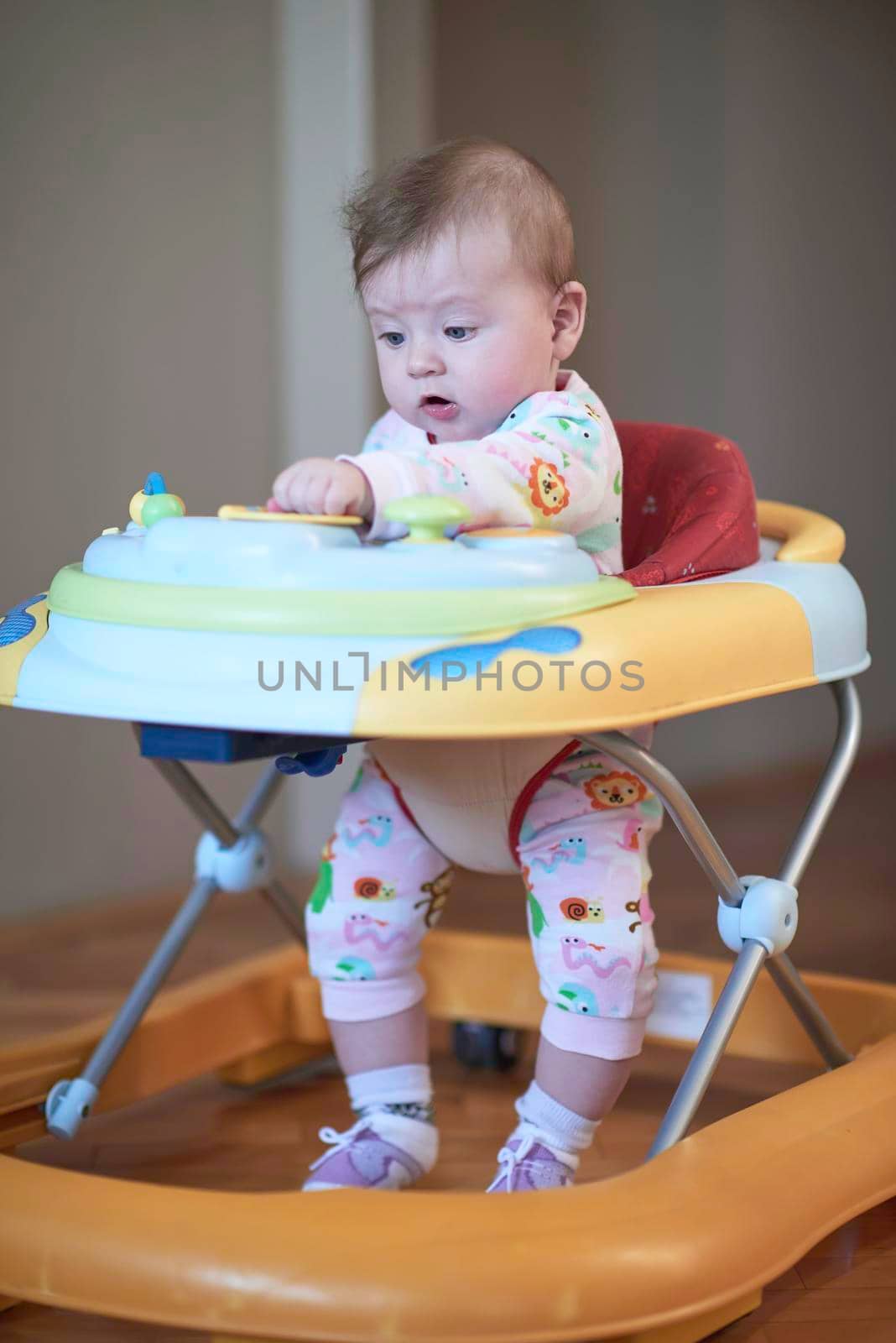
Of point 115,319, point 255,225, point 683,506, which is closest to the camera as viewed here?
point 683,506

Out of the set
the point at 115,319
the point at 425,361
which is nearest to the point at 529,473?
the point at 425,361

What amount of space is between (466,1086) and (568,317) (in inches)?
25.1

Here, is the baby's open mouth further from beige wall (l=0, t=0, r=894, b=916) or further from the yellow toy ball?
beige wall (l=0, t=0, r=894, b=916)

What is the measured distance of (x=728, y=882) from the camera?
91cm

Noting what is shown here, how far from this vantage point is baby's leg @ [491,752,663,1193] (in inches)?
36.7

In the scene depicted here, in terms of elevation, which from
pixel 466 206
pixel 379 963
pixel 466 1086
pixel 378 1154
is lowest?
pixel 466 1086

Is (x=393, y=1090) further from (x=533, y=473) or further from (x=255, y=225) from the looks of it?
(x=255, y=225)

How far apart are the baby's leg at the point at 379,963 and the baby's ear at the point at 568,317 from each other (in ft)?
1.00

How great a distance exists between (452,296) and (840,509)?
5.54 feet

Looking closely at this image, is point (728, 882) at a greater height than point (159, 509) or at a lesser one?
lesser

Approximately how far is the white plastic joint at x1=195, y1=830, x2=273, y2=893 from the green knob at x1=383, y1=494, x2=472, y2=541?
478 mm

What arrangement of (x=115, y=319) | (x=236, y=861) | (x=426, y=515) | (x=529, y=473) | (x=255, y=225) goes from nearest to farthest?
(x=426, y=515) → (x=529, y=473) → (x=236, y=861) → (x=115, y=319) → (x=255, y=225)

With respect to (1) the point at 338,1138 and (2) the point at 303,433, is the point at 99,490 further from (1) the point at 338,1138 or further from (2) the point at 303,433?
(1) the point at 338,1138

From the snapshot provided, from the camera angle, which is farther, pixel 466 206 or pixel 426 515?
pixel 466 206
